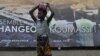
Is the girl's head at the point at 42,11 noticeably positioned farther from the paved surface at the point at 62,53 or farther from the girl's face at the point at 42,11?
the paved surface at the point at 62,53

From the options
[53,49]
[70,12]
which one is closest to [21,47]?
[53,49]

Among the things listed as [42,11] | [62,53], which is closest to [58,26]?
[62,53]

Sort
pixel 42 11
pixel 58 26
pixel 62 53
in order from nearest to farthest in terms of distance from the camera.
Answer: pixel 42 11
pixel 62 53
pixel 58 26

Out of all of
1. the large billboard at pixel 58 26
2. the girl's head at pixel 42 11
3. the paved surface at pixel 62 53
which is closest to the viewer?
the girl's head at pixel 42 11

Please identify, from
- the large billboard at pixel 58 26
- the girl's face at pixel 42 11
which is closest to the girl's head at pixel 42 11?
the girl's face at pixel 42 11

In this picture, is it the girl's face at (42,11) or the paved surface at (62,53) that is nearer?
the girl's face at (42,11)

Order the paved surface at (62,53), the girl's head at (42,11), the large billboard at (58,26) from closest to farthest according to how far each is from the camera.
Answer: the girl's head at (42,11) < the paved surface at (62,53) < the large billboard at (58,26)

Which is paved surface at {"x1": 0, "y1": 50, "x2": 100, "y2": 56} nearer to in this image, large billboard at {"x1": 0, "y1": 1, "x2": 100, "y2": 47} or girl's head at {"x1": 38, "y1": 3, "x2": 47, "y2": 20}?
large billboard at {"x1": 0, "y1": 1, "x2": 100, "y2": 47}

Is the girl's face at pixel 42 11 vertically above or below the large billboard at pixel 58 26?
above

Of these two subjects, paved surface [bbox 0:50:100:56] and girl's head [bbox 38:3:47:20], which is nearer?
girl's head [bbox 38:3:47:20]

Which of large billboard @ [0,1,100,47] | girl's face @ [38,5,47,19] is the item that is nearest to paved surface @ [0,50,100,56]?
large billboard @ [0,1,100,47]

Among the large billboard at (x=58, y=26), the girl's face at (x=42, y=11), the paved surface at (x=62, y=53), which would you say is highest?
the girl's face at (x=42, y=11)

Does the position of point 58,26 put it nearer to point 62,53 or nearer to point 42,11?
point 62,53

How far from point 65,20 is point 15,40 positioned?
159 centimetres
